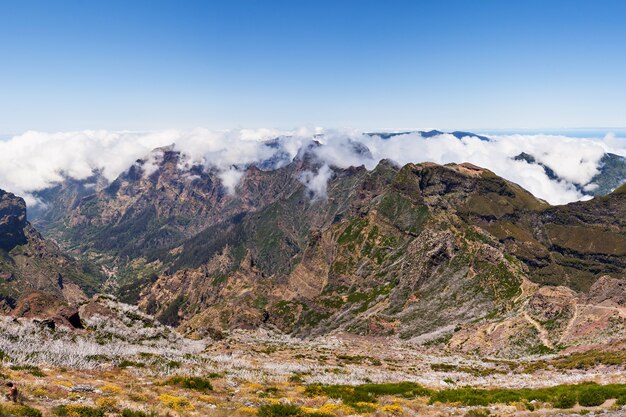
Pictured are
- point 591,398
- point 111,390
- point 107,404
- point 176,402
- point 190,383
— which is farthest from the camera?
point 190,383

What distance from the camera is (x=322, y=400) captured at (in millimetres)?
30500

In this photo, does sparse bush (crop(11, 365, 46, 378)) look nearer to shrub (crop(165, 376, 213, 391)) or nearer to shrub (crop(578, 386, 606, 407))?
shrub (crop(165, 376, 213, 391))

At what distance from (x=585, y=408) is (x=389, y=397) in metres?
14.5

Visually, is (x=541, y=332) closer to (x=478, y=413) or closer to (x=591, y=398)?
(x=591, y=398)

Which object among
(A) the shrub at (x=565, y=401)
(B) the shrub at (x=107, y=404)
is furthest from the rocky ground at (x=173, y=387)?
(A) the shrub at (x=565, y=401)

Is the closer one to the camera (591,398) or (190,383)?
(591,398)

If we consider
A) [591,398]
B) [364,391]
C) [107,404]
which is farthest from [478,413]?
[107,404]

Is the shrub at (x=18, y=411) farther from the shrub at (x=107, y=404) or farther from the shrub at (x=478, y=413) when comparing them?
the shrub at (x=478, y=413)

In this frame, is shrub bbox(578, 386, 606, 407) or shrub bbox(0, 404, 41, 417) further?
shrub bbox(578, 386, 606, 407)

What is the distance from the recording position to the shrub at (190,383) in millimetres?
30919

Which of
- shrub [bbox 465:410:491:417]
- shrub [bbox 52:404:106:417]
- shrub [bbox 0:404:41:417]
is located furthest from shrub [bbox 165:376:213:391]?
shrub [bbox 465:410:491:417]

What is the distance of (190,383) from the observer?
31.0 m

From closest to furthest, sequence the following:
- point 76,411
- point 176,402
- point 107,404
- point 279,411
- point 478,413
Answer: point 76,411, point 107,404, point 176,402, point 279,411, point 478,413

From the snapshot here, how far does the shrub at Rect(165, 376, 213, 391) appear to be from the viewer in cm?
3092
